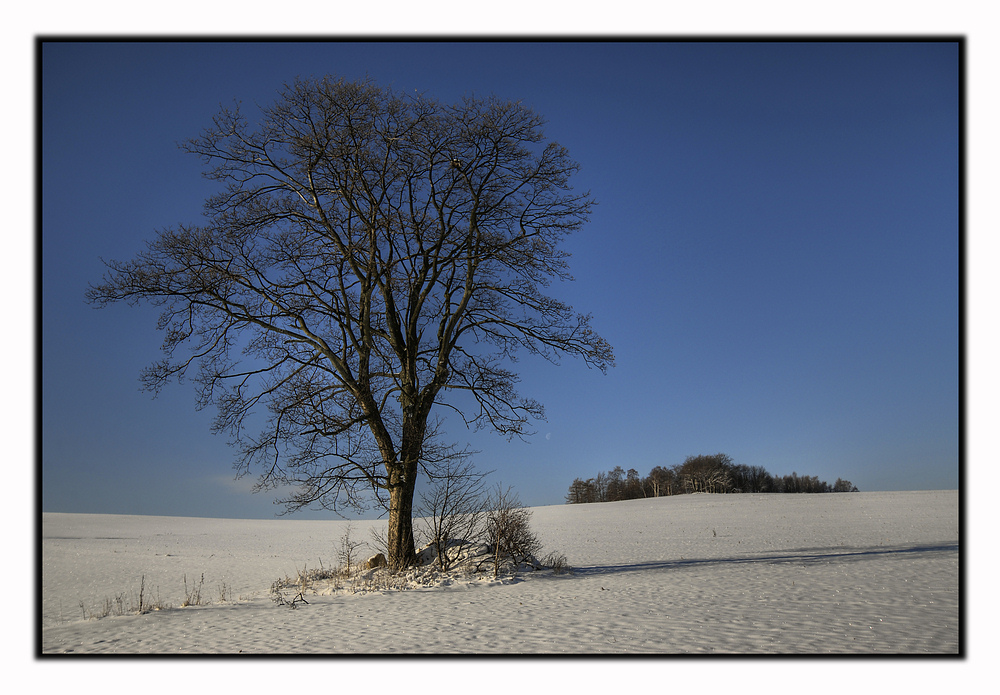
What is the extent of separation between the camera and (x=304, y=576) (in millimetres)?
15727

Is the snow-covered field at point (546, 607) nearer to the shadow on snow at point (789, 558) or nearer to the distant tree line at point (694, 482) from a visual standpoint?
the shadow on snow at point (789, 558)

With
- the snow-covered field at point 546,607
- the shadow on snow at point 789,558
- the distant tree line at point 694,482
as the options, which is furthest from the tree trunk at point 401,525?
the distant tree line at point 694,482

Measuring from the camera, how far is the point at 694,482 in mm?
80188

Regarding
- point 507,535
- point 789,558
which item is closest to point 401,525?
point 507,535

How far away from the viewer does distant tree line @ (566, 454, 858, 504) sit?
77.2 metres

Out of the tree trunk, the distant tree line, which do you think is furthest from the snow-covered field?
the distant tree line

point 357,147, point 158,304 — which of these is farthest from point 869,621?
point 158,304

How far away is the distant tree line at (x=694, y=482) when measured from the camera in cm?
7719

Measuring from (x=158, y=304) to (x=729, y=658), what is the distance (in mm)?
15434

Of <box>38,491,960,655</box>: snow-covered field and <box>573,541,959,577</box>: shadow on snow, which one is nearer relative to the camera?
<box>38,491,960,655</box>: snow-covered field

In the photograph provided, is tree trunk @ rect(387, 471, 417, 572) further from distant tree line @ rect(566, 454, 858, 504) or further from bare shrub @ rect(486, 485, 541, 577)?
distant tree line @ rect(566, 454, 858, 504)

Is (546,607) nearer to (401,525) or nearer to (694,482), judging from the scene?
(401,525)
